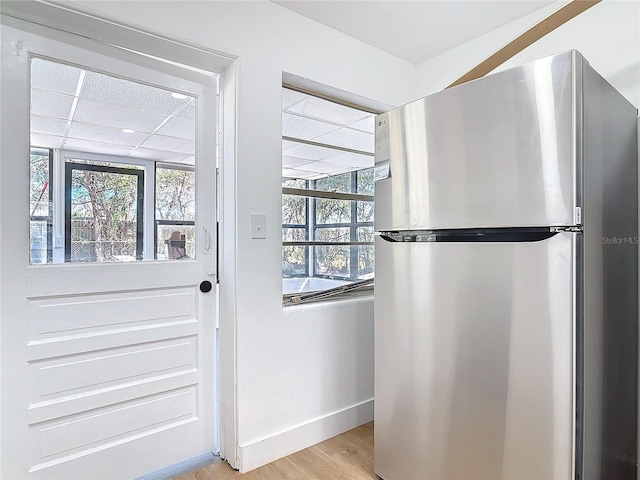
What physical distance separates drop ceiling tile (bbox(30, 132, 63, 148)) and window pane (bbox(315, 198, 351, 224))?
125cm

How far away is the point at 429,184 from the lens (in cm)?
145

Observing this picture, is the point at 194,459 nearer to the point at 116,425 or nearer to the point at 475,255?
the point at 116,425

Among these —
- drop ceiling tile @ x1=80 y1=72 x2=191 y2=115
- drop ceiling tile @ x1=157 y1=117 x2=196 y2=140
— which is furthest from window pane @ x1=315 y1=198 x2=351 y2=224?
drop ceiling tile @ x1=80 y1=72 x2=191 y2=115

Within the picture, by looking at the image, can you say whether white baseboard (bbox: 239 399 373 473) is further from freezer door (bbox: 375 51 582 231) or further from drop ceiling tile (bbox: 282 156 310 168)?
drop ceiling tile (bbox: 282 156 310 168)

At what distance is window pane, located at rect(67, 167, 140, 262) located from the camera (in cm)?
156

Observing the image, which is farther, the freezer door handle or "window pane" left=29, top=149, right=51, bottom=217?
"window pane" left=29, top=149, right=51, bottom=217

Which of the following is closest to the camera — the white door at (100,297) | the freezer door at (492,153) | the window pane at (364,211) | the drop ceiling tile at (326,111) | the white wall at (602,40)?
the freezer door at (492,153)

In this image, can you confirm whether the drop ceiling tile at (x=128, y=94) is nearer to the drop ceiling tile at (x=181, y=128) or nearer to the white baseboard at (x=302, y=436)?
the drop ceiling tile at (x=181, y=128)

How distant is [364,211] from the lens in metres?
2.46

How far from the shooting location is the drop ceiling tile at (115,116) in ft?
5.15

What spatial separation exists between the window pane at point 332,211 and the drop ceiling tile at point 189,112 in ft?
2.62

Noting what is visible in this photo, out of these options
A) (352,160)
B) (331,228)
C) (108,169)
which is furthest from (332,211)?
(108,169)

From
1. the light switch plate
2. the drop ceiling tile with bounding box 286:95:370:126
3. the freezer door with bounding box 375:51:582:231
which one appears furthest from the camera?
the drop ceiling tile with bounding box 286:95:370:126

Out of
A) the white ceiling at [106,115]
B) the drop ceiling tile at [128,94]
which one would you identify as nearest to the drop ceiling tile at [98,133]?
the white ceiling at [106,115]
